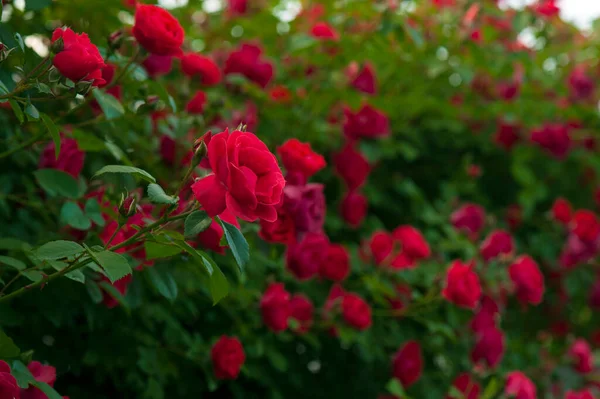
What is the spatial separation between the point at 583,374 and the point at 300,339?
1.36 meters

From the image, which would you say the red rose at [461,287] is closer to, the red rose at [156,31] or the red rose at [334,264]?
the red rose at [334,264]

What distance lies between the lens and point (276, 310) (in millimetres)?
1682

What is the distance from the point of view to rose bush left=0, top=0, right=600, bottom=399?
1.10 metres

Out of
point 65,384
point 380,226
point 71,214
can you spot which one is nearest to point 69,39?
point 71,214

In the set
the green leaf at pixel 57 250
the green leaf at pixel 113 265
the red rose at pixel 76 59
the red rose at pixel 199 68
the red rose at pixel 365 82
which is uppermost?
the red rose at pixel 76 59

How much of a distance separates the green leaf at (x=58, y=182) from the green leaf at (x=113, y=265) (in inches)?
15.9

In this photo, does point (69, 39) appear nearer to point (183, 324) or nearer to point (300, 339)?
point (183, 324)

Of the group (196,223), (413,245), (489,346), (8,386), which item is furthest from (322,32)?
(8,386)

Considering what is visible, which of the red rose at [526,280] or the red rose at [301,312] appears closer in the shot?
the red rose at [301,312]

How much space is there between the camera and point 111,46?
130cm

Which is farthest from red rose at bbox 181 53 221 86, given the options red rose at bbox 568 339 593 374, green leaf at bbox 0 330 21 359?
red rose at bbox 568 339 593 374

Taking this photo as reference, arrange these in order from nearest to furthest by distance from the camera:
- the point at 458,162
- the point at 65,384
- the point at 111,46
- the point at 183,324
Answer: the point at 111,46 → the point at 65,384 → the point at 183,324 → the point at 458,162

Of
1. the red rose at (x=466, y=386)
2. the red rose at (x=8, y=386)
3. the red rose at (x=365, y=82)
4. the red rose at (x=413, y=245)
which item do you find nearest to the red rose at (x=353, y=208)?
the red rose at (x=413, y=245)

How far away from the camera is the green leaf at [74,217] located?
1.22m
